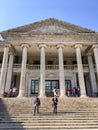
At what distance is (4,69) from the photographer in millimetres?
19094

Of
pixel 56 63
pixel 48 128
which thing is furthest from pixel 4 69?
pixel 48 128

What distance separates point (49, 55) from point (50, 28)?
4582 millimetres

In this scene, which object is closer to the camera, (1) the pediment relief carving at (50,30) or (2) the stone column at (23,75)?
(2) the stone column at (23,75)

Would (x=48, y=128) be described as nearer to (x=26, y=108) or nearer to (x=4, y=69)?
(x=26, y=108)

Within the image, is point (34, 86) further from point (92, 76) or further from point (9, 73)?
point (92, 76)

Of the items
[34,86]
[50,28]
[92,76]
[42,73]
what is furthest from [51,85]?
[50,28]

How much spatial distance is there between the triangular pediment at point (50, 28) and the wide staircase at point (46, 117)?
34.7 feet

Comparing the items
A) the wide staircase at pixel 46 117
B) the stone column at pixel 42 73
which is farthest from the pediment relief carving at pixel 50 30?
the wide staircase at pixel 46 117

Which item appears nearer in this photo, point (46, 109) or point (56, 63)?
point (46, 109)

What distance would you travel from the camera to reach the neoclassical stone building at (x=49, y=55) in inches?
770

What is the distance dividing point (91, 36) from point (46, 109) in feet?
41.1

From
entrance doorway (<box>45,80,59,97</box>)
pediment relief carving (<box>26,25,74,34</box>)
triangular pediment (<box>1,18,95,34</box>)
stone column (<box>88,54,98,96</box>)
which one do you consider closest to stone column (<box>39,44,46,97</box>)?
pediment relief carving (<box>26,25,74,34</box>)

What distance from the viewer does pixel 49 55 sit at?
2506cm

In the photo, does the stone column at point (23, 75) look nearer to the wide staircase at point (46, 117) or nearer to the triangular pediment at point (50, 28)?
the triangular pediment at point (50, 28)
